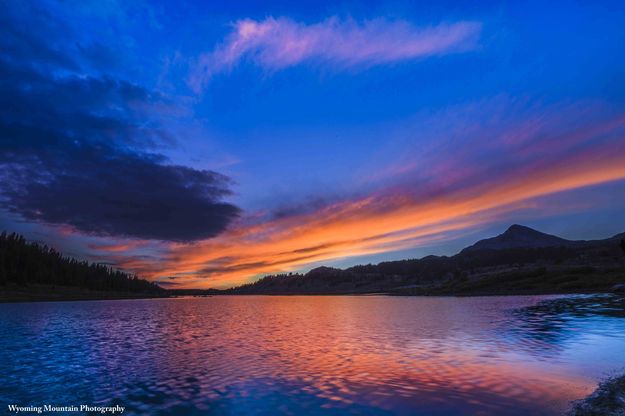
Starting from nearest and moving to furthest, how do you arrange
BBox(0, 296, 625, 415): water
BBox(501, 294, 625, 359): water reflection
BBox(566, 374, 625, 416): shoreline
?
BBox(566, 374, 625, 416): shoreline, BBox(0, 296, 625, 415): water, BBox(501, 294, 625, 359): water reflection

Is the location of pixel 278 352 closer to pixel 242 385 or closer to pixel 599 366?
pixel 242 385

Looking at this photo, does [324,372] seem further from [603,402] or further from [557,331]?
[557,331]

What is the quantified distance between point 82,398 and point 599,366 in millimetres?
33256

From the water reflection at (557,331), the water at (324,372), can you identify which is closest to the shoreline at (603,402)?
the water at (324,372)

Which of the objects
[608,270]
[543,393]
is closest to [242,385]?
[543,393]

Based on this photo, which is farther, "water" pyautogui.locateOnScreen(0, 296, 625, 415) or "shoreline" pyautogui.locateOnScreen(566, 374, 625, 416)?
"water" pyautogui.locateOnScreen(0, 296, 625, 415)

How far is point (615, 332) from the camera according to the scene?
137 ft

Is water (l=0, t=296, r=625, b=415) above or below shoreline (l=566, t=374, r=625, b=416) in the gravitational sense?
above

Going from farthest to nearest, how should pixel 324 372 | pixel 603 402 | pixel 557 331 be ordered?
pixel 557 331 < pixel 324 372 < pixel 603 402

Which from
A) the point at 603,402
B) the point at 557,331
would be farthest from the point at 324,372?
the point at 557,331

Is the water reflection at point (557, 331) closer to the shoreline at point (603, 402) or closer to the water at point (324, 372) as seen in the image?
the water at point (324, 372)

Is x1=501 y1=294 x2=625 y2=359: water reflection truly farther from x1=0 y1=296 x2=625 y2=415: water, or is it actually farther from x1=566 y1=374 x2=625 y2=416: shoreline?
x1=566 y1=374 x2=625 y2=416: shoreline

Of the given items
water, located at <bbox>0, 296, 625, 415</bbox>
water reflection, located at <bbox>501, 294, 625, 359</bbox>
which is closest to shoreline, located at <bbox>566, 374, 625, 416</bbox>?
water, located at <bbox>0, 296, 625, 415</bbox>

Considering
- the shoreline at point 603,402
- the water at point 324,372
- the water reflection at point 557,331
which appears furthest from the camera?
the water reflection at point 557,331
